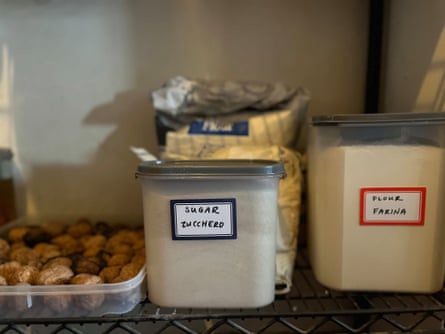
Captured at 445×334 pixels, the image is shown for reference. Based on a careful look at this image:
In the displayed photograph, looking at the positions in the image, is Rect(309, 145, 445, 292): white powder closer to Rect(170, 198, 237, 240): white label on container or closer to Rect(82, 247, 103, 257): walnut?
Rect(170, 198, 237, 240): white label on container

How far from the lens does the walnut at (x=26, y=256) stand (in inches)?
24.2

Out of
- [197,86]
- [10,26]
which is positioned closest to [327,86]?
[197,86]

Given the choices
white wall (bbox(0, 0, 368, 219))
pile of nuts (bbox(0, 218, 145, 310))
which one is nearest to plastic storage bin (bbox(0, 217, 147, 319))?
pile of nuts (bbox(0, 218, 145, 310))

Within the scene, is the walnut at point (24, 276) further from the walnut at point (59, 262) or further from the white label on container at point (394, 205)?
the white label on container at point (394, 205)

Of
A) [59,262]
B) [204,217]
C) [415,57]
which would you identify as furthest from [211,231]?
[415,57]

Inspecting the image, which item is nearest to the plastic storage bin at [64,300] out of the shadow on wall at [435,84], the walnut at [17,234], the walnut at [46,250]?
the walnut at [46,250]

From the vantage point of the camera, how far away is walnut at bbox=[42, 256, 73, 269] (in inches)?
23.1

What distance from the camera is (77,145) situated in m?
0.87

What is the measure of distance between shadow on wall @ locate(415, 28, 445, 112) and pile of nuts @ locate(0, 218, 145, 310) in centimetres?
53

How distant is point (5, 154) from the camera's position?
821mm

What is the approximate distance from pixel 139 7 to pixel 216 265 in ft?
1.95

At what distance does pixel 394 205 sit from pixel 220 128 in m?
0.34

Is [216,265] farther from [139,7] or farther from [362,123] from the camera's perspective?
[139,7]

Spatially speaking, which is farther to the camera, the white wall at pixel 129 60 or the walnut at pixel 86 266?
the white wall at pixel 129 60
